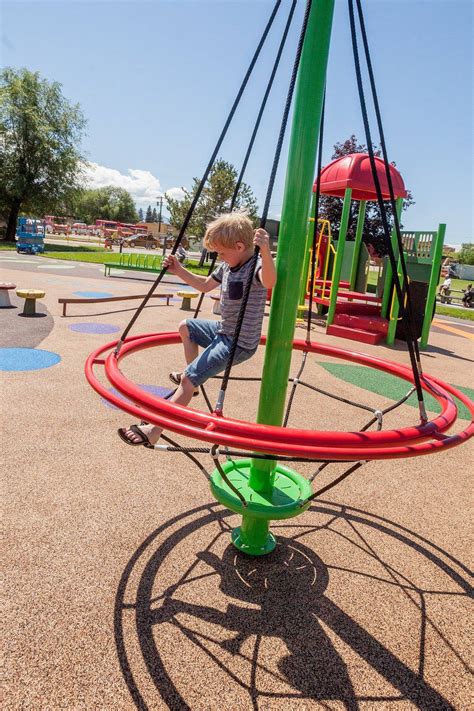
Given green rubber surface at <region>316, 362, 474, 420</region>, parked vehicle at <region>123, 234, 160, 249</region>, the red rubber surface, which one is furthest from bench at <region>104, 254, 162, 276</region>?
parked vehicle at <region>123, 234, 160, 249</region>

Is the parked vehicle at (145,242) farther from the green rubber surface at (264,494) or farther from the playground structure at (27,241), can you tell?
the green rubber surface at (264,494)

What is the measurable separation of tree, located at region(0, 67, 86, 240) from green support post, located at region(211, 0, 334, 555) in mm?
32050

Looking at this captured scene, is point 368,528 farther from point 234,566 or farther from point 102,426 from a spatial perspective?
point 102,426

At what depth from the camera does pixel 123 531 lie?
3.02 meters

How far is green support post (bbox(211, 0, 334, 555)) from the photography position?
2.33 m

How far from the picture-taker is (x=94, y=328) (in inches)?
330

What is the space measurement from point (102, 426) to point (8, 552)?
179 centimetres

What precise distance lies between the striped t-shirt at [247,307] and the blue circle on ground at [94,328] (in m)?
5.84

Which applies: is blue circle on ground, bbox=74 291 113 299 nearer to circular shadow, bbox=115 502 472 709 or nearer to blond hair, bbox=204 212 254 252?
circular shadow, bbox=115 502 472 709

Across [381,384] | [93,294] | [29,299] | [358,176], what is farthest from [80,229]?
[381,384]

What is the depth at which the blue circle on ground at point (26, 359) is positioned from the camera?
5887 millimetres

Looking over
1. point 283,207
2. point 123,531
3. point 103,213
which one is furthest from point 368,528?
point 103,213

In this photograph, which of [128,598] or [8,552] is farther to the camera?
[8,552]

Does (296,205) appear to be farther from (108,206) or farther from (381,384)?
(108,206)
